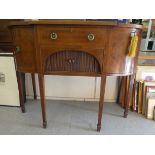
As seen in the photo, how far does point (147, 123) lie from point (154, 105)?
0.47ft

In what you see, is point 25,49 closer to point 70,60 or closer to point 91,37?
point 70,60

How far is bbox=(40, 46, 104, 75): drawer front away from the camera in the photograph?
1.02 metres

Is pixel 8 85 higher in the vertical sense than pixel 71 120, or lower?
higher

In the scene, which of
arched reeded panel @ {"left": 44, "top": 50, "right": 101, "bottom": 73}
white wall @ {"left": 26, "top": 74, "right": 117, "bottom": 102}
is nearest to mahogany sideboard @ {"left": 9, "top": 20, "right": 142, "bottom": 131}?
arched reeded panel @ {"left": 44, "top": 50, "right": 101, "bottom": 73}

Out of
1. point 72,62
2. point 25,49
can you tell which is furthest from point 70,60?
point 25,49

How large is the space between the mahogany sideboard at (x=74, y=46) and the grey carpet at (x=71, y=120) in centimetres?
34

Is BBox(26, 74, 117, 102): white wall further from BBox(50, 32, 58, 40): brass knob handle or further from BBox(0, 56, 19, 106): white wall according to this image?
BBox(50, 32, 58, 40): brass knob handle

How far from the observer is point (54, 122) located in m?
1.29

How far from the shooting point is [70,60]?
1045 mm

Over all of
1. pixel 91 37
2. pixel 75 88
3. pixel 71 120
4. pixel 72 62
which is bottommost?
pixel 71 120

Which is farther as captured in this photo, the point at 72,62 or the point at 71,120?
the point at 71,120

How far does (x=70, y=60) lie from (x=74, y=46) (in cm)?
9
